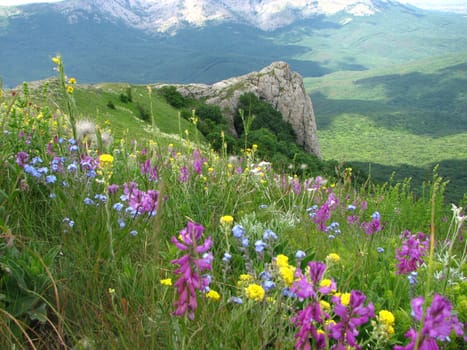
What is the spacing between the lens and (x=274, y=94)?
52125 millimetres

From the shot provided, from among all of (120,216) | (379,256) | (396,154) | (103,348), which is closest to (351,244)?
(379,256)

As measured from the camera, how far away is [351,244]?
10.7ft

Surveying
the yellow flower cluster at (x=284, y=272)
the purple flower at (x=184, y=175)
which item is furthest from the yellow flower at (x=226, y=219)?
the purple flower at (x=184, y=175)

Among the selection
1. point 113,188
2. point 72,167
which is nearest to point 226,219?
point 113,188

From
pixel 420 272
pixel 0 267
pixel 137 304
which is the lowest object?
pixel 420 272

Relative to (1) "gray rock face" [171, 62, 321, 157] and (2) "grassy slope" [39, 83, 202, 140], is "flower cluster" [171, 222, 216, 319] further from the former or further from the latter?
(1) "gray rock face" [171, 62, 321, 157]

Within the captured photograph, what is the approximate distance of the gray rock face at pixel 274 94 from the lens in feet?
154

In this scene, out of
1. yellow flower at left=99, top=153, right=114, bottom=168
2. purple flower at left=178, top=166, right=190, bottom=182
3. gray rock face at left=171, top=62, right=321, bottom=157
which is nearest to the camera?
yellow flower at left=99, top=153, right=114, bottom=168

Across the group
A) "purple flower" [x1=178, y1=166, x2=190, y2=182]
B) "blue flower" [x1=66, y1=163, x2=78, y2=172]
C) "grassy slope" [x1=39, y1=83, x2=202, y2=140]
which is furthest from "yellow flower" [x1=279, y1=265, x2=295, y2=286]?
"grassy slope" [x1=39, y1=83, x2=202, y2=140]

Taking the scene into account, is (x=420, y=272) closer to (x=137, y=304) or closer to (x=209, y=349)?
(x=209, y=349)

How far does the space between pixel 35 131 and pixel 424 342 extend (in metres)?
3.65

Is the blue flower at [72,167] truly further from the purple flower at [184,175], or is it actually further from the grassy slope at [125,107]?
the grassy slope at [125,107]

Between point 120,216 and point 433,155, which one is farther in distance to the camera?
point 433,155

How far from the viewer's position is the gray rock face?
47.1 metres
